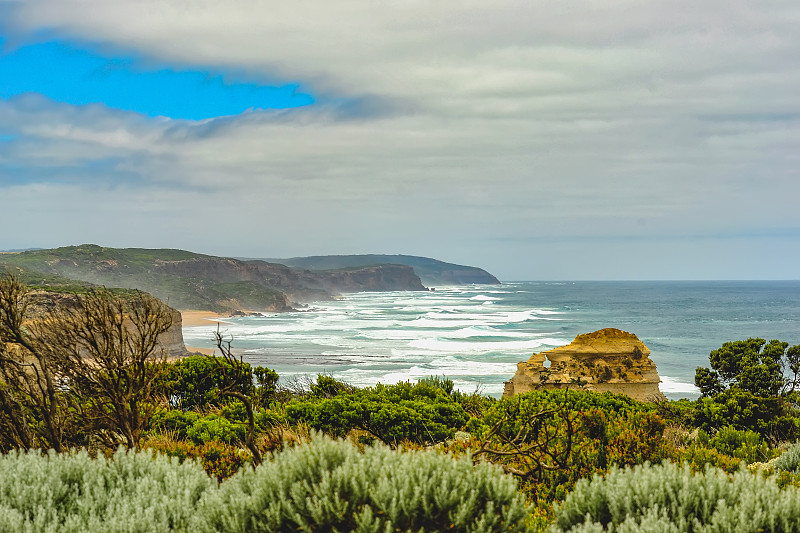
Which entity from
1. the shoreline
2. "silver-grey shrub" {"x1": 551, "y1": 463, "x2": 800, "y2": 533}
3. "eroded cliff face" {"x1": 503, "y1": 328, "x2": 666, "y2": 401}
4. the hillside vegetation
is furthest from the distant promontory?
"silver-grey shrub" {"x1": 551, "y1": 463, "x2": 800, "y2": 533}

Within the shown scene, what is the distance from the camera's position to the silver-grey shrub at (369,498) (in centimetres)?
358

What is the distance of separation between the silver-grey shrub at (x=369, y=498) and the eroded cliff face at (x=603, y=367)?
53.3ft

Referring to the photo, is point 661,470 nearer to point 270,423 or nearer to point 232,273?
point 270,423

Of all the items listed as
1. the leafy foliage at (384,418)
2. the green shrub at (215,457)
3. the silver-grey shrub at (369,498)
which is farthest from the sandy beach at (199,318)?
the silver-grey shrub at (369,498)

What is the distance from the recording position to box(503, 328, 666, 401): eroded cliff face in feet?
65.4

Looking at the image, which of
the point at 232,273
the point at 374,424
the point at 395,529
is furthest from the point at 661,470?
the point at 232,273

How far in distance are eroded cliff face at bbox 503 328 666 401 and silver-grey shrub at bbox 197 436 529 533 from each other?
16251mm

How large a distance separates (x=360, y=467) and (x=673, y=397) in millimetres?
33873

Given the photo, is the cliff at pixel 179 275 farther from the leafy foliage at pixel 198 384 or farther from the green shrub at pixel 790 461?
the green shrub at pixel 790 461

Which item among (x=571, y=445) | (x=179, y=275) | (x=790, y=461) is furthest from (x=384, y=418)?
(x=179, y=275)

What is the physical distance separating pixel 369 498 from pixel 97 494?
1933 millimetres

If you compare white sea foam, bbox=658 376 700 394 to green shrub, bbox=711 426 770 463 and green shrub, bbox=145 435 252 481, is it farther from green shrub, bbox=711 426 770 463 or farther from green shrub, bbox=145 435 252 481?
green shrub, bbox=145 435 252 481

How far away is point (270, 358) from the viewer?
47.2 metres

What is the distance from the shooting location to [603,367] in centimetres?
2045
